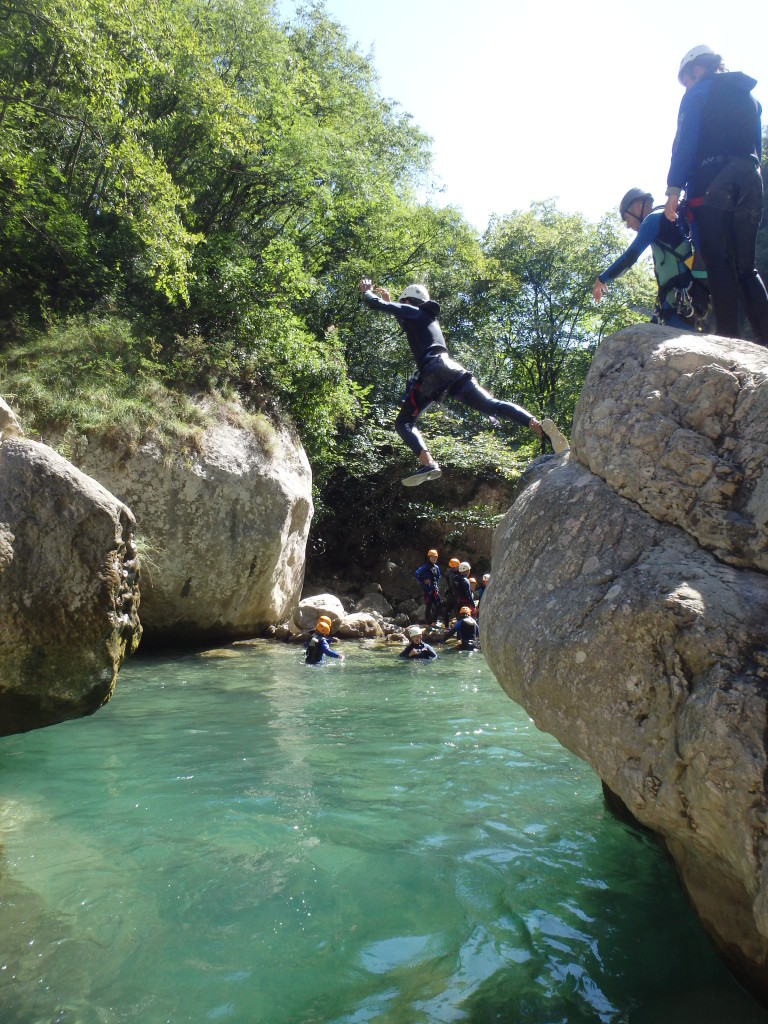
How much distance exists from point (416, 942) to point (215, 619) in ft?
35.3

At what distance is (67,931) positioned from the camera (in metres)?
3.76

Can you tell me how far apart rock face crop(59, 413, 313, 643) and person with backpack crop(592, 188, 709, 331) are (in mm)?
9684

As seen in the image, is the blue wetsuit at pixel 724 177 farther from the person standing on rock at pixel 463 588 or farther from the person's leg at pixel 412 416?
the person standing on rock at pixel 463 588

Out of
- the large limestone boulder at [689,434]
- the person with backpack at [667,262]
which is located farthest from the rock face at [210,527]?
the large limestone boulder at [689,434]

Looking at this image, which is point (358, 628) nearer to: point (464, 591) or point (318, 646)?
point (464, 591)

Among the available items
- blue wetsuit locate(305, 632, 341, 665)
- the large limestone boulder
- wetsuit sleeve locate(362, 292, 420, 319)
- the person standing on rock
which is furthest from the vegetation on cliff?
the large limestone boulder

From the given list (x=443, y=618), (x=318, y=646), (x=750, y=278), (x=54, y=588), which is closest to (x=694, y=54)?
(x=750, y=278)

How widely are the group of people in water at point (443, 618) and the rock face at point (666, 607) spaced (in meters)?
9.17

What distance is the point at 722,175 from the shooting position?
4508mm

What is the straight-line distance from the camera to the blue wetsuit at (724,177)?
4.49 meters

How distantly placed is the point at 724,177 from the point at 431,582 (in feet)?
41.9

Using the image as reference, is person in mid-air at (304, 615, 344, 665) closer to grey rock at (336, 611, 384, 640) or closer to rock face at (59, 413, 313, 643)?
rock face at (59, 413, 313, 643)

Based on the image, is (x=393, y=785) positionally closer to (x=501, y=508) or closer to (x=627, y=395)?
(x=627, y=395)

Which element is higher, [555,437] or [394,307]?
[394,307]
